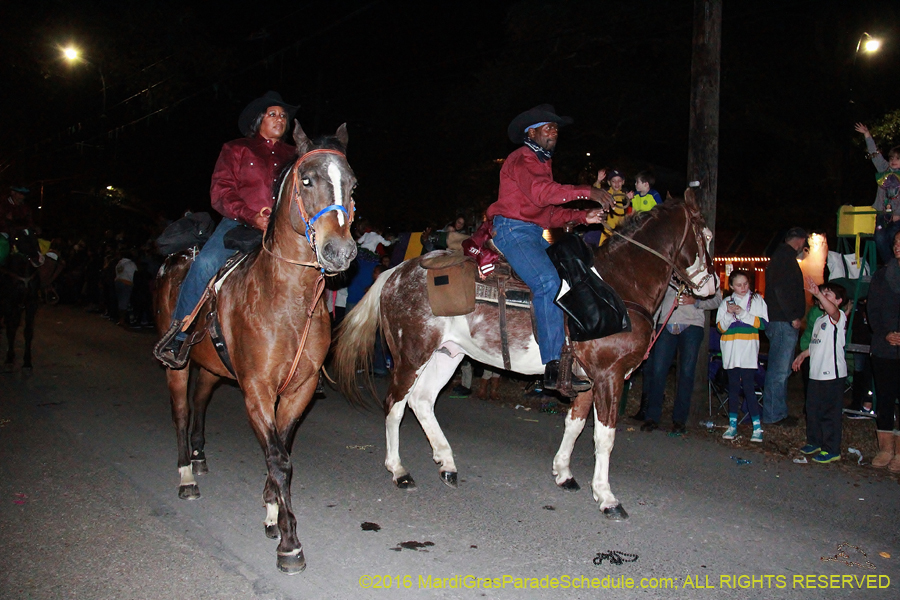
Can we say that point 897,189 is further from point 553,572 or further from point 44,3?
point 44,3

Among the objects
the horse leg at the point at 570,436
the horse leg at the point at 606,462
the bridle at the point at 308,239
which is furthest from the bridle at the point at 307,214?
the horse leg at the point at 570,436

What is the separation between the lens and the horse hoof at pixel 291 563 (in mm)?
4168

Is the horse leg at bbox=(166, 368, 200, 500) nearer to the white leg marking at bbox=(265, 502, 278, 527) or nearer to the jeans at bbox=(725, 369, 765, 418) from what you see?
the white leg marking at bbox=(265, 502, 278, 527)

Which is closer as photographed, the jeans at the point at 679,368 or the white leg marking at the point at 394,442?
the white leg marking at the point at 394,442

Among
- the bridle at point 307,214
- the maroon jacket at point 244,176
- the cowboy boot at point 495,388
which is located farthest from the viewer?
the cowboy boot at point 495,388

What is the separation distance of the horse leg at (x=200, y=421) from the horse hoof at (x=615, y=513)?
11.6 feet

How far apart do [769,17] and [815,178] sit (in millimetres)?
4911

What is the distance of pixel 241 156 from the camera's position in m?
5.26

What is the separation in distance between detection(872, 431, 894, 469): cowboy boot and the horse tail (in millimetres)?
4971

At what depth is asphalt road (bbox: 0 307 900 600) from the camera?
4.12m

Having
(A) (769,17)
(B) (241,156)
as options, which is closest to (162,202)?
(A) (769,17)

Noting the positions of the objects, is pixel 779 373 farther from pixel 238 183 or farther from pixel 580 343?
pixel 238 183

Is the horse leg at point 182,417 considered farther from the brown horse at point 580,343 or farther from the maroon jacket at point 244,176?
the brown horse at point 580,343

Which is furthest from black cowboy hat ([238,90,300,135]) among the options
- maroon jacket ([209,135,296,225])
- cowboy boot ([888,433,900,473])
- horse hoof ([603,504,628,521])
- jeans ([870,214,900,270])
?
jeans ([870,214,900,270])
